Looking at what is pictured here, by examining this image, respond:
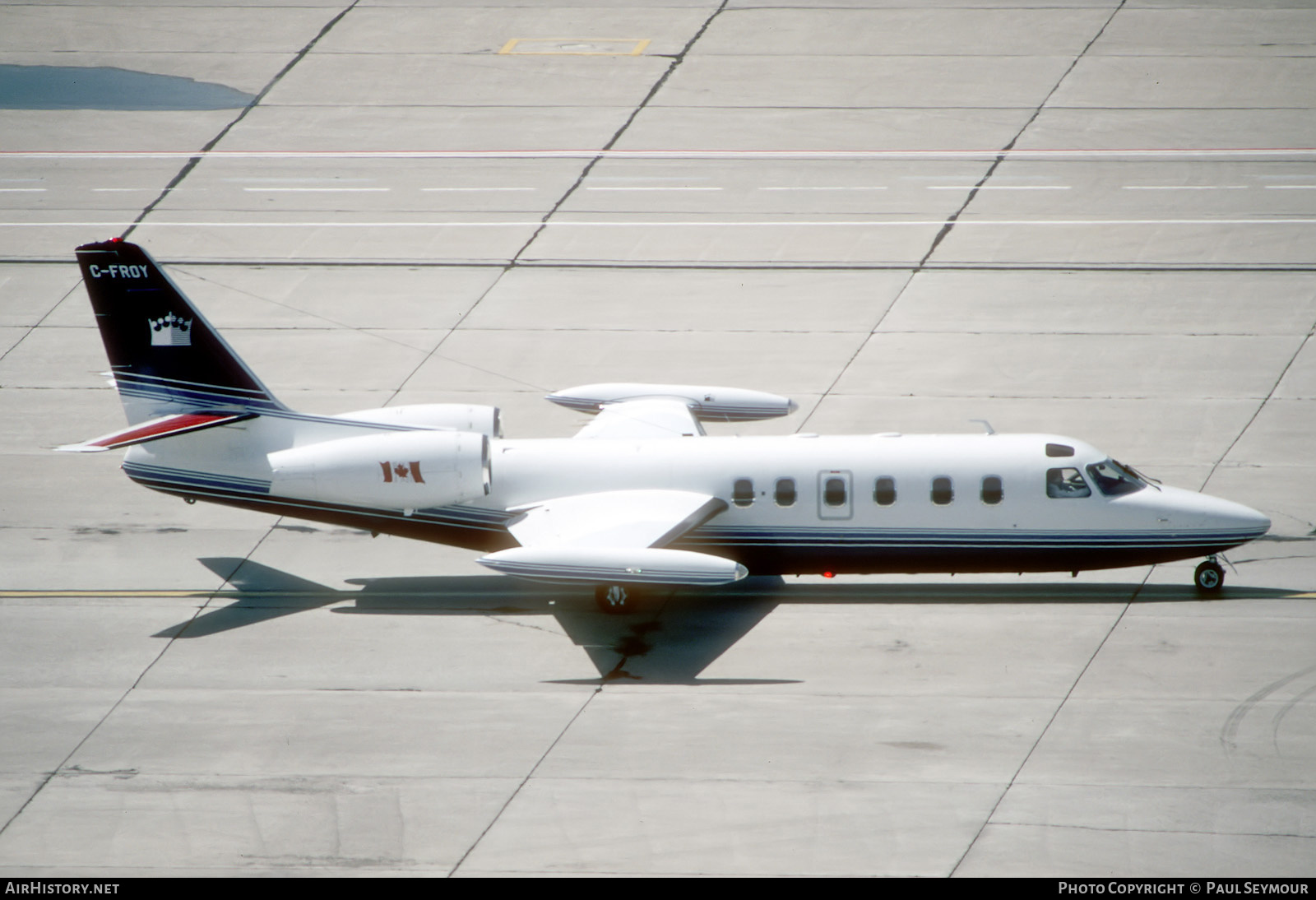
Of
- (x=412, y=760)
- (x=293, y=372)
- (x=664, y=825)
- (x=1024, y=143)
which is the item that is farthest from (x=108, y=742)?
(x=1024, y=143)

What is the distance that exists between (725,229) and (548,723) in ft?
71.2

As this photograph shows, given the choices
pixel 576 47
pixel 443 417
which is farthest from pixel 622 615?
pixel 576 47

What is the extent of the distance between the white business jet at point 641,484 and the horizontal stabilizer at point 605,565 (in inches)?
40.6

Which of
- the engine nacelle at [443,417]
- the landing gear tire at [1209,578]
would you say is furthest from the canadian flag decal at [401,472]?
the landing gear tire at [1209,578]

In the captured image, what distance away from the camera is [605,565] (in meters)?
23.0

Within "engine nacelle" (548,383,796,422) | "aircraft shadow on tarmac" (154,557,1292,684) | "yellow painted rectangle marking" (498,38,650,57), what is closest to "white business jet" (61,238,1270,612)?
"aircraft shadow on tarmac" (154,557,1292,684)

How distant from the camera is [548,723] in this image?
21594mm

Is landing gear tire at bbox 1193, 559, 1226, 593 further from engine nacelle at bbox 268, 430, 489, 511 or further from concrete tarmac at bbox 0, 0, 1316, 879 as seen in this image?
engine nacelle at bbox 268, 430, 489, 511

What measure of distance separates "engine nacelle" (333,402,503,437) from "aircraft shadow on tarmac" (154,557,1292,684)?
2.41 m

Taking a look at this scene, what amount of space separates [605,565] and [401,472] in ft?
12.8

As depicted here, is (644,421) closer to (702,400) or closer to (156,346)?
(702,400)

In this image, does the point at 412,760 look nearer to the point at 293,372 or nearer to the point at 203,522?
the point at 203,522

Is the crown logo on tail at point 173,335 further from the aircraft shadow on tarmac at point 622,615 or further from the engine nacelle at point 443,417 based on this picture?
the aircraft shadow on tarmac at point 622,615
